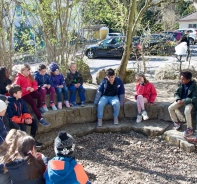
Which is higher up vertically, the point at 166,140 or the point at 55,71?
the point at 55,71

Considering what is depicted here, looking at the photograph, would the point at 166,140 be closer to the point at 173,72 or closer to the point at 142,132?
the point at 142,132

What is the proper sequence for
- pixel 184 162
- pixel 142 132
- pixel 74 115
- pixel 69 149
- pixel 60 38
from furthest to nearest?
pixel 60 38 < pixel 74 115 < pixel 142 132 < pixel 184 162 < pixel 69 149

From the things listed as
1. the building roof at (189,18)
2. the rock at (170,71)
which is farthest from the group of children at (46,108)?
the building roof at (189,18)

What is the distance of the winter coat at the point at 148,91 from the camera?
216 inches

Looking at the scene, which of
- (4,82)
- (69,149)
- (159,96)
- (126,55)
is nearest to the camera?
(69,149)

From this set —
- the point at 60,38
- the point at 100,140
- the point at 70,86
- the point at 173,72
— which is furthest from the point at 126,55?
the point at 100,140

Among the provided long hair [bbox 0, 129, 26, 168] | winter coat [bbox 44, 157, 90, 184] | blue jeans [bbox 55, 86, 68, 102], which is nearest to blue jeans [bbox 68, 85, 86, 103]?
blue jeans [bbox 55, 86, 68, 102]

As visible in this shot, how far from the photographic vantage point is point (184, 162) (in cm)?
432

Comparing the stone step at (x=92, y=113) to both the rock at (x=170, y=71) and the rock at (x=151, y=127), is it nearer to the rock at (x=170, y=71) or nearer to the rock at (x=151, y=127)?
the rock at (x=151, y=127)

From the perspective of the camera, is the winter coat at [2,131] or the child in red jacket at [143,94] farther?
the child in red jacket at [143,94]

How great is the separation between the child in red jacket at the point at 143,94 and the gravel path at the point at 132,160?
44cm

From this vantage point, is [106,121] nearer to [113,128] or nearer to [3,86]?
[113,128]

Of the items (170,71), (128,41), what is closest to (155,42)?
(170,71)

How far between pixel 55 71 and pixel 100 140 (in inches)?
61.6
